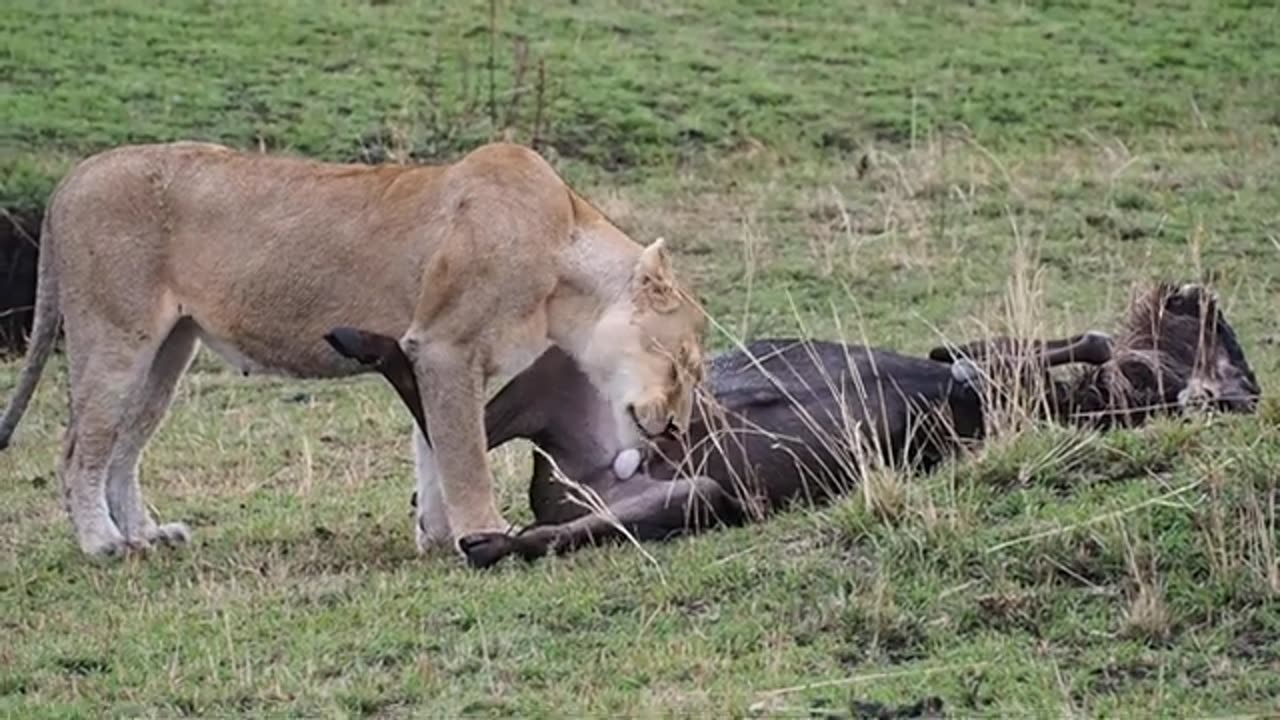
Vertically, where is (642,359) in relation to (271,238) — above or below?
below

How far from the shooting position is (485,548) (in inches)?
283

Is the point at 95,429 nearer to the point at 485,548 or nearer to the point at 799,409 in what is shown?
the point at 485,548

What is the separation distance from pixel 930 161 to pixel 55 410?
20.2 feet

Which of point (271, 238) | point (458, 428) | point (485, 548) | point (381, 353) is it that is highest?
→ point (271, 238)

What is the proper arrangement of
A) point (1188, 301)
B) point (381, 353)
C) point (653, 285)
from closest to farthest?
point (381, 353)
point (653, 285)
point (1188, 301)

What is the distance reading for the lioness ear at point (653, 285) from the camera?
7809mm

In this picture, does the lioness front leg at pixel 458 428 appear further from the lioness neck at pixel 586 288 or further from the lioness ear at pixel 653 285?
the lioness ear at pixel 653 285

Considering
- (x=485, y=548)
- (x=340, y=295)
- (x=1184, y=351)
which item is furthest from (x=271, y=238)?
(x=1184, y=351)

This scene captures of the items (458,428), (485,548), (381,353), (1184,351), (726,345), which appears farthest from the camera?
(726,345)

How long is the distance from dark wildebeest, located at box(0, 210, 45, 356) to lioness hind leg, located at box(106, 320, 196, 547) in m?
4.33

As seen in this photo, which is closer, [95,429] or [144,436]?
[95,429]

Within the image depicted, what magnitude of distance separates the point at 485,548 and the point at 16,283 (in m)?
6.38

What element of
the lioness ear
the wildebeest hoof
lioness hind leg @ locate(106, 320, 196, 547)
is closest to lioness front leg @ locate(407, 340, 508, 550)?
the wildebeest hoof

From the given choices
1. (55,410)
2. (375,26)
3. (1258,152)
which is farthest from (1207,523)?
(375,26)
